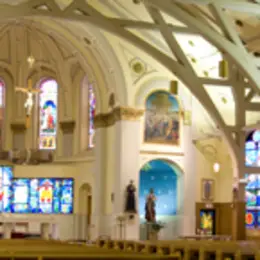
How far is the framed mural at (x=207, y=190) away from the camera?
25.0 m

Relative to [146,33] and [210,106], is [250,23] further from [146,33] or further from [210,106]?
[146,33]

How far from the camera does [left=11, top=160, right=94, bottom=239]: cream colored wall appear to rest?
90.6 ft

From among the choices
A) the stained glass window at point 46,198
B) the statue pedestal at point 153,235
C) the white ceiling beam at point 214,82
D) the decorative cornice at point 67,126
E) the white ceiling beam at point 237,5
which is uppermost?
the white ceiling beam at point 237,5

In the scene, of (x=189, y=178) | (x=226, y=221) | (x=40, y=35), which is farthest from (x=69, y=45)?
(x=226, y=221)

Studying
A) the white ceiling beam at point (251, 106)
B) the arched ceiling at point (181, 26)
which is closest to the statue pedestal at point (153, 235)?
the arched ceiling at point (181, 26)

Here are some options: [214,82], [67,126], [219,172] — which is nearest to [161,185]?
[219,172]

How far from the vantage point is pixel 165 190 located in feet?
82.3

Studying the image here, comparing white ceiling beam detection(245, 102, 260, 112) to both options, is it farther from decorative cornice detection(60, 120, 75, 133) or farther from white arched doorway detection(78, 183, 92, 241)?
decorative cornice detection(60, 120, 75, 133)

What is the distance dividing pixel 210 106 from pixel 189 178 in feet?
27.4

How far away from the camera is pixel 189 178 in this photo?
24703 mm

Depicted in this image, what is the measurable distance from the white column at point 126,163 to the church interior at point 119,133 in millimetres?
38

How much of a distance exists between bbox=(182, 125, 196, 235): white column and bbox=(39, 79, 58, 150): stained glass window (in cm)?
742

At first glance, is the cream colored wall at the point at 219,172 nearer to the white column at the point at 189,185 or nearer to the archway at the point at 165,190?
the white column at the point at 189,185

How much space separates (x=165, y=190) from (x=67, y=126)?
606 centimetres
